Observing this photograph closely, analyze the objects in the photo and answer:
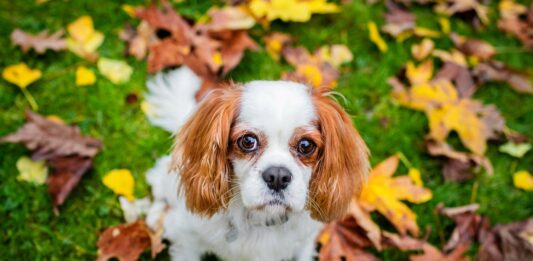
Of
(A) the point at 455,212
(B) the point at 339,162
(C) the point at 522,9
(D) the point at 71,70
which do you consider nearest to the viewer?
(B) the point at 339,162

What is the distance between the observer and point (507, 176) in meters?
3.69

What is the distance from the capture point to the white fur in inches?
87.9

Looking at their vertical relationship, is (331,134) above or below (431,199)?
above

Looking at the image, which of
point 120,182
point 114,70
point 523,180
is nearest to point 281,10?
point 114,70

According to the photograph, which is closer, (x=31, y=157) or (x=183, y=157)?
(x=183, y=157)

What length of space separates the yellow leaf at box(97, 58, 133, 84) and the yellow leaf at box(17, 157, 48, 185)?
0.82 m

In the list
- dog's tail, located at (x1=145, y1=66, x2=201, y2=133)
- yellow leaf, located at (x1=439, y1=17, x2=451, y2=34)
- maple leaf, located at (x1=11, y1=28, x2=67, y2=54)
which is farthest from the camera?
yellow leaf, located at (x1=439, y1=17, x2=451, y2=34)

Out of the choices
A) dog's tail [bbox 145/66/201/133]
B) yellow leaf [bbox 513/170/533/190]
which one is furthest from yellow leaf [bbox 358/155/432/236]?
dog's tail [bbox 145/66/201/133]

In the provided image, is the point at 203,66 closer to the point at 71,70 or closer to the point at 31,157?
the point at 71,70

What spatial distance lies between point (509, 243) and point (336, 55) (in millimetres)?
1865

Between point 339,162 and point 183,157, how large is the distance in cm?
76

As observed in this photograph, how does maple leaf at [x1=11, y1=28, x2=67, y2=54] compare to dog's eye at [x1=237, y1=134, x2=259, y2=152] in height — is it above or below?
below

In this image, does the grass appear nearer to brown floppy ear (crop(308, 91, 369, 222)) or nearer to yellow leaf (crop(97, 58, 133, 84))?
yellow leaf (crop(97, 58, 133, 84))

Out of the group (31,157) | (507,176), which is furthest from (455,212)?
(31,157)
